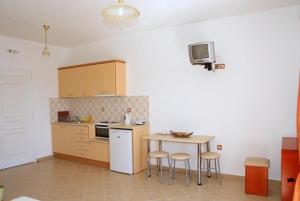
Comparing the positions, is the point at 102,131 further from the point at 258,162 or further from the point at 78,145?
the point at 258,162

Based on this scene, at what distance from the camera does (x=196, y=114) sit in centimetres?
426

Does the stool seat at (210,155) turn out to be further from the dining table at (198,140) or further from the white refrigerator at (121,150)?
the white refrigerator at (121,150)

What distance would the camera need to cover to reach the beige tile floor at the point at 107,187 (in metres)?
3.40

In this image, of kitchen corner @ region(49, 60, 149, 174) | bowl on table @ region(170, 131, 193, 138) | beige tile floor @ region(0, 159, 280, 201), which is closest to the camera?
beige tile floor @ region(0, 159, 280, 201)

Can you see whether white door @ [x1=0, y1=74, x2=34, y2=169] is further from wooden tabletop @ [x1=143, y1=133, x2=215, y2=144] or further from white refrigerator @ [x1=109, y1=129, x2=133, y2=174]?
wooden tabletop @ [x1=143, y1=133, x2=215, y2=144]

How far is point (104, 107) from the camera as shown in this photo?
217 inches

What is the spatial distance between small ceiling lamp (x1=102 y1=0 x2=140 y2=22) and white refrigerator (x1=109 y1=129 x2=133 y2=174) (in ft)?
8.01

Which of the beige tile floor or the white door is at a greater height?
the white door

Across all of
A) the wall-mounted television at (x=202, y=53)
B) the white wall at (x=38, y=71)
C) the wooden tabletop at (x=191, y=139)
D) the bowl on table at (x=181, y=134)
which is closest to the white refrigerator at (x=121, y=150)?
the wooden tabletop at (x=191, y=139)

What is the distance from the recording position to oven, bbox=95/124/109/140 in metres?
4.97

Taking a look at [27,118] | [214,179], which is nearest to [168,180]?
[214,179]

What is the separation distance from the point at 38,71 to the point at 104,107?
1641 mm

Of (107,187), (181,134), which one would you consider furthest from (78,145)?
(181,134)

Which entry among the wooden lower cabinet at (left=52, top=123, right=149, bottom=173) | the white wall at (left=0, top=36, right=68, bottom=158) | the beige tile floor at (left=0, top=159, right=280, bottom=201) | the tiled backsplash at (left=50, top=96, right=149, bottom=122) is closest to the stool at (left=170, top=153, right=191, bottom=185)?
the beige tile floor at (left=0, top=159, right=280, bottom=201)
